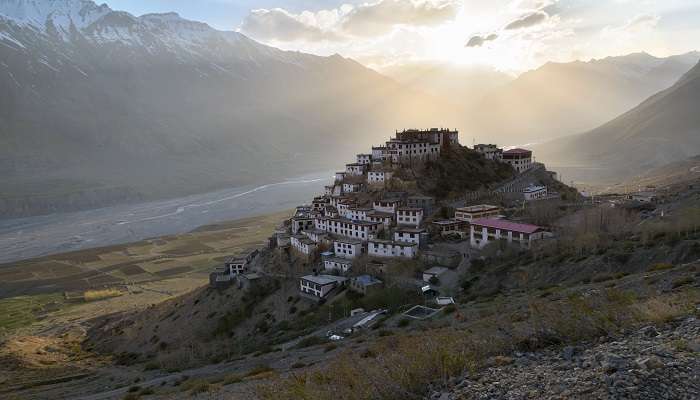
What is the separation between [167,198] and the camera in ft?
536

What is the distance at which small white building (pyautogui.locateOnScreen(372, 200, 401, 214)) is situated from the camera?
50372 mm

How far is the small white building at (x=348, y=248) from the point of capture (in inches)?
1844

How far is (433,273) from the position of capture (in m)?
39.0

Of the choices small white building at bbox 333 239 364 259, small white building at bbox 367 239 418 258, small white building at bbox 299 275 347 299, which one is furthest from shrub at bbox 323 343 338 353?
small white building at bbox 333 239 364 259

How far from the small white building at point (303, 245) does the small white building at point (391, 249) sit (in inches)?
260

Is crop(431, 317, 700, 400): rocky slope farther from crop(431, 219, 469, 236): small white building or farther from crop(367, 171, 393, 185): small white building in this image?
crop(367, 171, 393, 185): small white building

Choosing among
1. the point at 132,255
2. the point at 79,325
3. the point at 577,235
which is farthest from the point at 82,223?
the point at 577,235

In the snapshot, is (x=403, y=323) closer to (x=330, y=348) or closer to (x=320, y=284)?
(x=330, y=348)

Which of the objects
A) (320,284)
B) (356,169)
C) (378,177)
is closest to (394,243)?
(320,284)

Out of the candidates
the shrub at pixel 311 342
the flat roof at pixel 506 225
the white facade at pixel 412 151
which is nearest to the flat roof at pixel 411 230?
the flat roof at pixel 506 225

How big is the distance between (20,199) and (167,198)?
131 ft

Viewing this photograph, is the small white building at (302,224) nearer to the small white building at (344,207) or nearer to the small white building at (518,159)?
the small white building at (344,207)

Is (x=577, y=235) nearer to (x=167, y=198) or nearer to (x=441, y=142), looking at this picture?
(x=441, y=142)

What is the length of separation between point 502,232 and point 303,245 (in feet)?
66.4
